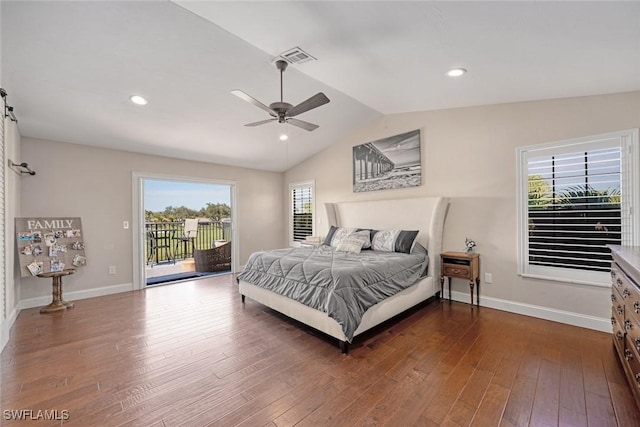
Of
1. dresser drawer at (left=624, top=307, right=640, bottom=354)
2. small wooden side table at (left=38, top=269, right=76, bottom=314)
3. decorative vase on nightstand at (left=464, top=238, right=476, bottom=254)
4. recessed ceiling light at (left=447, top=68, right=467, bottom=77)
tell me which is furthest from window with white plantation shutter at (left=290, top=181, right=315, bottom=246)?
dresser drawer at (left=624, top=307, right=640, bottom=354)

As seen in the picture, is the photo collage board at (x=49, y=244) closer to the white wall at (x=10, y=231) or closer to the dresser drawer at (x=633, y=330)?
the white wall at (x=10, y=231)

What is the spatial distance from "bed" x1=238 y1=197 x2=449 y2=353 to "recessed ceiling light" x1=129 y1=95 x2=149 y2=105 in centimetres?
243

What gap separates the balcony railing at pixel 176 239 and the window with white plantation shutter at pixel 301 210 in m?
1.71

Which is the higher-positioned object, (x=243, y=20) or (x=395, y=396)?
(x=243, y=20)

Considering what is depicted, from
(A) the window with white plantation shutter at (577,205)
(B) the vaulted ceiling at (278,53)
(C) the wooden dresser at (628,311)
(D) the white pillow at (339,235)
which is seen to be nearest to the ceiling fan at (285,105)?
(B) the vaulted ceiling at (278,53)

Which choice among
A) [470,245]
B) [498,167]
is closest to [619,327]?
[470,245]

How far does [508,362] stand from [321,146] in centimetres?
469

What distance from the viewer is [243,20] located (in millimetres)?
2268

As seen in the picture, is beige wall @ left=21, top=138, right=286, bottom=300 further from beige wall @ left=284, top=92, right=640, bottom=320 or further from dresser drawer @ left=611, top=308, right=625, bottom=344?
dresser drawer @ left=611, top=308, right=625, bottom=344

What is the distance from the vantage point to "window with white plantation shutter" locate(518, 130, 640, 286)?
278 centimetres

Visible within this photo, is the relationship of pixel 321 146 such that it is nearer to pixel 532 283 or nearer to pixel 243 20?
pixel 243 20

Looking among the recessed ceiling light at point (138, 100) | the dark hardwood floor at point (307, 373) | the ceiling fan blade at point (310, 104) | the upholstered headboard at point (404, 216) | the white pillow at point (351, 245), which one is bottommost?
the dark hardwood floor at point (307, 373)

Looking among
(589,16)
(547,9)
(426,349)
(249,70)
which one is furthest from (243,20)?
(426,349)

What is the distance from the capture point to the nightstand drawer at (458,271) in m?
3.60
